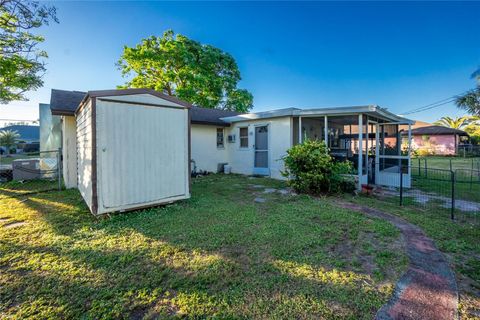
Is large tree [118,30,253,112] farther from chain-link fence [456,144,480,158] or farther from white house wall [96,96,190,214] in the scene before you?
chain-link fence [456,144,480,158]

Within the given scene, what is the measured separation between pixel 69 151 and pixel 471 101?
767 inches

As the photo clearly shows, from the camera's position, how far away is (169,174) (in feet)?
16.9

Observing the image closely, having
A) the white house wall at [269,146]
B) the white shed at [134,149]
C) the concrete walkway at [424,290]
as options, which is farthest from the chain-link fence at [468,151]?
the white shed at [134,149]

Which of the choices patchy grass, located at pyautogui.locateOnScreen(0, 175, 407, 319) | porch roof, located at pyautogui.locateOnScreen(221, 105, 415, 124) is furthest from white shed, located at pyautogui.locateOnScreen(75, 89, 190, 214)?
porch roof, located at pyautogui.locateOnScreen(221, 105, 415, 124)

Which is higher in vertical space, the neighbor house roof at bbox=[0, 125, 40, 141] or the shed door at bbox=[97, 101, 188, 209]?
the neighbor house roof at bbox=[0, 125, 40, 141]

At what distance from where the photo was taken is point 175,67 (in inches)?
693

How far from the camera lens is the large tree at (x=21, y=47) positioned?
7414 millimetres

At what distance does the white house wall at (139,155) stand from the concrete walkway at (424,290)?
436 cm

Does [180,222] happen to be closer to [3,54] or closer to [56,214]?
[56,214]

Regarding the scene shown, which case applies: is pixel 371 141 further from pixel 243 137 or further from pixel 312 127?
pixel 243 137

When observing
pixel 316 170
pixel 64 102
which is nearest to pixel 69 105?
pixel 64 102

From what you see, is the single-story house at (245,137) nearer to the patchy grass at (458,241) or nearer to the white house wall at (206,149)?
the white house wall at (206,149)

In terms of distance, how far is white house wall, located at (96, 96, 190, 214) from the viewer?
4.26 metres

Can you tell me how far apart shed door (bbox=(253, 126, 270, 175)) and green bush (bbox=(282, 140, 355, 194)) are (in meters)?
2.82
